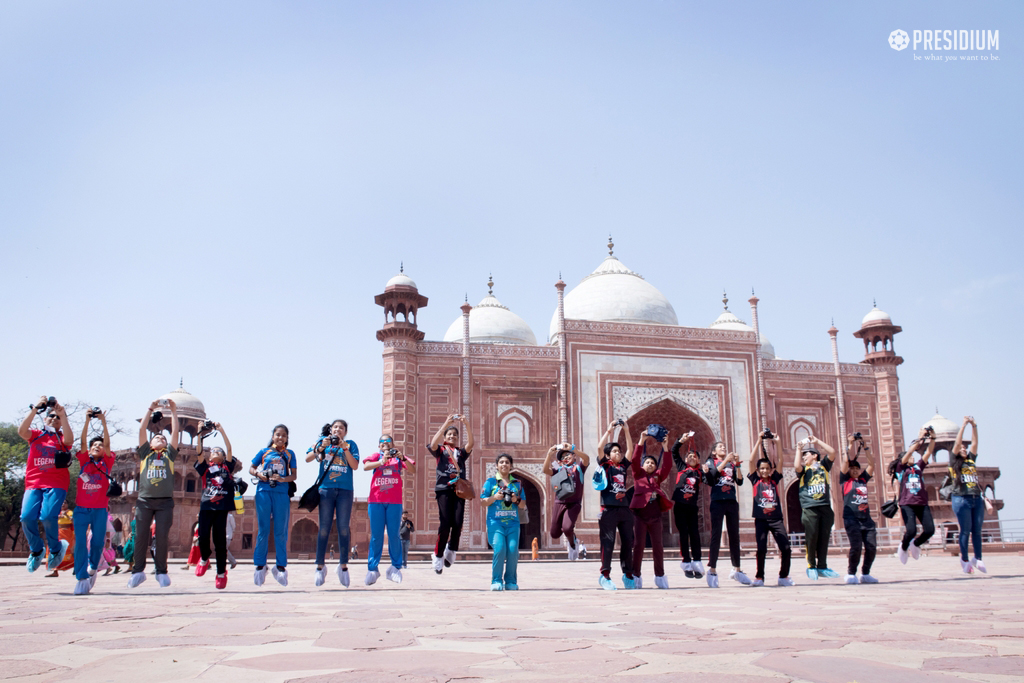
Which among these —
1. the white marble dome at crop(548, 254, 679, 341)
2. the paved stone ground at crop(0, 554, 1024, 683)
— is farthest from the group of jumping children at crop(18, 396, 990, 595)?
the white marble dome at crop(548, 254, 679, 341)

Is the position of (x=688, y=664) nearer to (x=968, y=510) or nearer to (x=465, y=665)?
(x=465, y=665)

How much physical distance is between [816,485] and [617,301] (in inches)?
799

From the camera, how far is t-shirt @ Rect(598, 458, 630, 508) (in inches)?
285

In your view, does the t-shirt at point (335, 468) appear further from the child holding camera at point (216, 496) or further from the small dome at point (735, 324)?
the small dome at point (735, 324)

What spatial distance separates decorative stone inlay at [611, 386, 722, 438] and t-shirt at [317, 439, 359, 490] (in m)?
17.5

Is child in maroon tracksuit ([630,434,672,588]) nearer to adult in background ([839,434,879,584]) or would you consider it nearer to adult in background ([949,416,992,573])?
adult in background ([839,434,879,584])

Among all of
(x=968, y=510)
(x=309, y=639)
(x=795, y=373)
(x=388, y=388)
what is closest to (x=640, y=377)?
(x=795, y=373)

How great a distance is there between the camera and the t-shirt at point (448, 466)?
763 centimetres

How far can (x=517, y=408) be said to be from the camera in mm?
23875

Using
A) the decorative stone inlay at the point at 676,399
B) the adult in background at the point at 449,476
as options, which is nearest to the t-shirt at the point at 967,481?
the adult in background at the point at 449,476

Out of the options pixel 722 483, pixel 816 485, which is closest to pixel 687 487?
pixel 722 483

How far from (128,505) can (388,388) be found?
9.70 meters

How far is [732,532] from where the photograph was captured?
811 cm

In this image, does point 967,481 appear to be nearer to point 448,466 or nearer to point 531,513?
point 448,466
